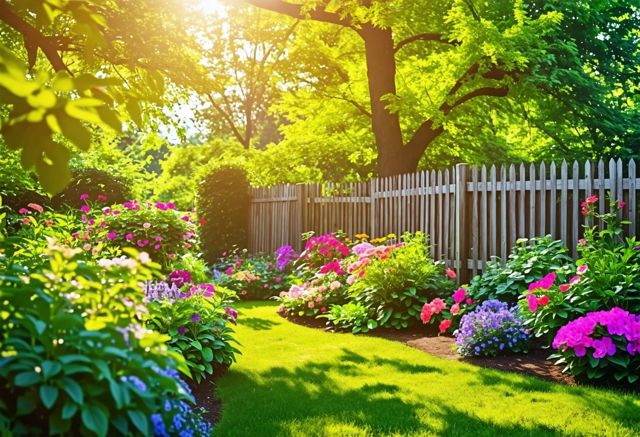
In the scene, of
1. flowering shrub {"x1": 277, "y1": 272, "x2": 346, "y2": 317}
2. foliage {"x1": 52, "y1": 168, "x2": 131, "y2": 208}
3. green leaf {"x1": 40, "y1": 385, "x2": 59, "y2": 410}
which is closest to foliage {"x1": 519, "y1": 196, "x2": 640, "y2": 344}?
flowering shrub {"x1": 277, "y1": 272, "x2": 346, "y2": 317}

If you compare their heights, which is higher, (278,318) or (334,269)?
(334,269)

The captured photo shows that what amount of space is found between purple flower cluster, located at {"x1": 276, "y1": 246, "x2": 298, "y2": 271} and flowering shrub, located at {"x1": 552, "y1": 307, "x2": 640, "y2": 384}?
7628 millimetres

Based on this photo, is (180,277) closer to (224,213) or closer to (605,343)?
(605,343)

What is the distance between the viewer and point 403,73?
1523 cm

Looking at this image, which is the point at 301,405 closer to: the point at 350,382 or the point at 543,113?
the point at 350,382

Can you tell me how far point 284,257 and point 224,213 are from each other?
3174mm

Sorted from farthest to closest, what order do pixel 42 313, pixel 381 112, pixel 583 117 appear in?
pixel 583 117 < pixel 381 112 < pixel 42 313

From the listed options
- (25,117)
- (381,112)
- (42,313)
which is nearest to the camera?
(25,117)

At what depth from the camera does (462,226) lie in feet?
28.2

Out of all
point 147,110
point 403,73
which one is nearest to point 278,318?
point 147,110

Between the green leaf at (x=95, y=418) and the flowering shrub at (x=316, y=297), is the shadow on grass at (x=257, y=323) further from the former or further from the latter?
the green leaf at (x=95, y=418)

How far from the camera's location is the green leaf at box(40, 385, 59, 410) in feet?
5.98

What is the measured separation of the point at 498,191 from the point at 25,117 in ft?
23.3

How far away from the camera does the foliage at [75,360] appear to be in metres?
1.91
